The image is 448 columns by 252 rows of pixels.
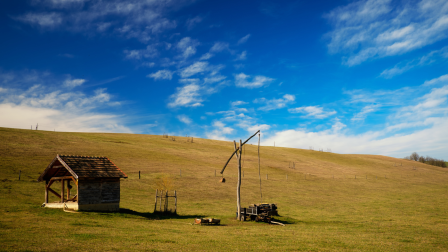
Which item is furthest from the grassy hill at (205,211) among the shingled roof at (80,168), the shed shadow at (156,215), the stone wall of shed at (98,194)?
the shingled roof at (80,168)

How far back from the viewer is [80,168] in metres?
21.5

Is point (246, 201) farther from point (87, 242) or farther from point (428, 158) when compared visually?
point (428, 158)

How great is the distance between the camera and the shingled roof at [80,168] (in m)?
21.1

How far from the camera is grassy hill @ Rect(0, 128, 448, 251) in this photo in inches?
501

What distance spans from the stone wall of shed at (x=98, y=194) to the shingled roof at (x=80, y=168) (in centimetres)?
56

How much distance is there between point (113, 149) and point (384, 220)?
49626 millimetres

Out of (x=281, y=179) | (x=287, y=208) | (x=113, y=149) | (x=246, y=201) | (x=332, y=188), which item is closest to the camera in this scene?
(x=287, y=208)

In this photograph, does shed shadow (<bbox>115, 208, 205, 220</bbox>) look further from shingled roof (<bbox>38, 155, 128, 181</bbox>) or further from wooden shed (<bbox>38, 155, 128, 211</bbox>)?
shingled roof (<bbox>38, 155, 128, 181</bbox>)

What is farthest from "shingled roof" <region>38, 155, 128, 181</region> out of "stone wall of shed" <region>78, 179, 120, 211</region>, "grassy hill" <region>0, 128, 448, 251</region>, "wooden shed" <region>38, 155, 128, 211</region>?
"grassy hill" <region>0, 128, 448, 251</region>

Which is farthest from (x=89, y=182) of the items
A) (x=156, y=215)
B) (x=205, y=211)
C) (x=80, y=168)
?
(x=205, y=211)

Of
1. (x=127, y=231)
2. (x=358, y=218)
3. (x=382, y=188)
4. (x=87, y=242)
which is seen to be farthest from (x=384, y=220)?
(x=382, y=188)

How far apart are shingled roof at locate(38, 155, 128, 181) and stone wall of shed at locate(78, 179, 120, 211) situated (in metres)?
0.56

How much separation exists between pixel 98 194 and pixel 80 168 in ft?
8.20

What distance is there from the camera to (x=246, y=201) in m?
34.1
